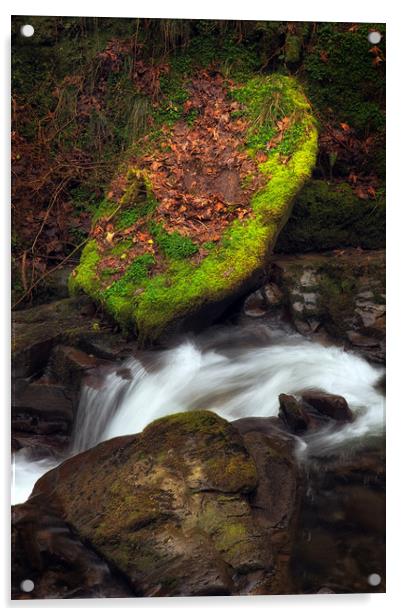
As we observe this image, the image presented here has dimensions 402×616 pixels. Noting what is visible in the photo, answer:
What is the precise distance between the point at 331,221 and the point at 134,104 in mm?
1387

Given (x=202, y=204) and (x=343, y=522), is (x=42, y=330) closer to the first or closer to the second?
(x=202, y=204)

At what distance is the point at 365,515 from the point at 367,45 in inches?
106

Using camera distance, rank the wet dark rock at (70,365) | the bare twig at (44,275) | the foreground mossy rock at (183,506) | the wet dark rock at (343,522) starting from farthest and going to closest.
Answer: the wet dark rock at (70,365), the bare twig at (44,275), the wet dark rock at (343,522), the foreground mossy rock at (183,506)

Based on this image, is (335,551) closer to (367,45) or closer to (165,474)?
(165,474)

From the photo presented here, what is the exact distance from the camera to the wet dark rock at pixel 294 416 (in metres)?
4.60

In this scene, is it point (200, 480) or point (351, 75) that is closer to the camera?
point (200, 480)

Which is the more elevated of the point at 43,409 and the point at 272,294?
the point at 272,294

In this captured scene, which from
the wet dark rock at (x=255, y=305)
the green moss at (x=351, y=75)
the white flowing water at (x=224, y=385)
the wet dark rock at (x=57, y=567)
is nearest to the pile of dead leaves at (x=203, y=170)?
the wet dark rock at (x=255, y=305)

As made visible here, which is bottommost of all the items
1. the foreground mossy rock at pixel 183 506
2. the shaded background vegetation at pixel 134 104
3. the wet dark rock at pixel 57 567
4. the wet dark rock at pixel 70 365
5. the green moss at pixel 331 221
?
the wet dark rock at pixel 57 567

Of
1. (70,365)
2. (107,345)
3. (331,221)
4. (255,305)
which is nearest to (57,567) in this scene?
(70,365)

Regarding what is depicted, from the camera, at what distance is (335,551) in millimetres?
4488

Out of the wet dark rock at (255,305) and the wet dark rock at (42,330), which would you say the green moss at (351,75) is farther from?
the wet dark rock at (42,330)

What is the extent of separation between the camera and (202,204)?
16.0 feet
